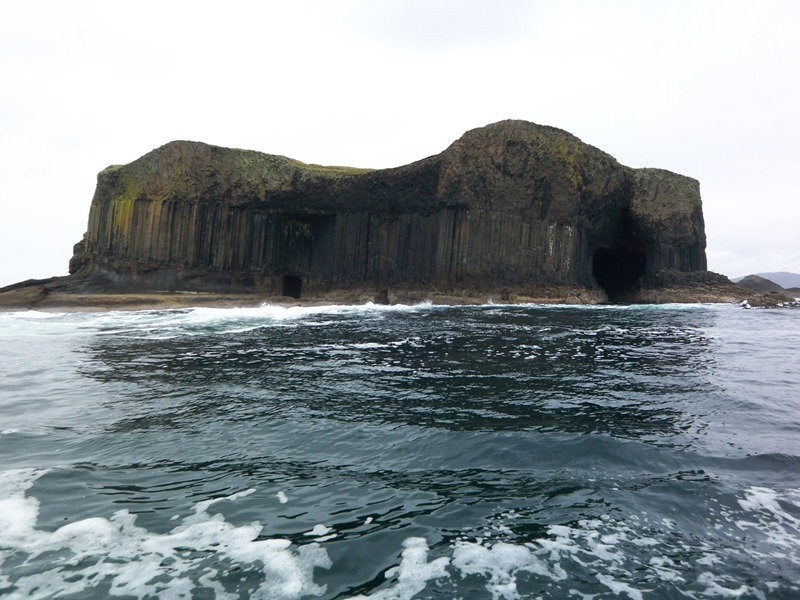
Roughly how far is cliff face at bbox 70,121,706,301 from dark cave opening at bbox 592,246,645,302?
4220 millimetres

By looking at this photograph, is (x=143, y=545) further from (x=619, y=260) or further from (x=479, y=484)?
(x=619, y=260)

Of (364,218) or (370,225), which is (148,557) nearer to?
(370,225)

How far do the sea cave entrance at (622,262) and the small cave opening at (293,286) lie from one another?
25.2m

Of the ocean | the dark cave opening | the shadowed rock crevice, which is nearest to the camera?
the ocean

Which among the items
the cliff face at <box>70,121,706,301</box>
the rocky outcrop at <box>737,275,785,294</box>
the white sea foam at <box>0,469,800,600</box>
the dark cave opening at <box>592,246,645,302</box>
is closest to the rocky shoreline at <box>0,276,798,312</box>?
the cliff face at <box>70,121,706,301</box>

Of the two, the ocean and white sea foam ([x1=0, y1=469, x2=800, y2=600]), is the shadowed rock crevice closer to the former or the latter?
the ocean

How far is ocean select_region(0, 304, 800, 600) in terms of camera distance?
3.75 metres

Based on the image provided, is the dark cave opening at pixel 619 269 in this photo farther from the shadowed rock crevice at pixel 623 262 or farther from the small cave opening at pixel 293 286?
the small cave opening at pixel 293 286

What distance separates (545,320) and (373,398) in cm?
1649

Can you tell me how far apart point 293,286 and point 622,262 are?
29.4 m

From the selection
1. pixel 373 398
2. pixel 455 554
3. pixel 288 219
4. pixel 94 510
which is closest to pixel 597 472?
pixel 455 554

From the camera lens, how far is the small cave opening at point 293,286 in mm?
40656

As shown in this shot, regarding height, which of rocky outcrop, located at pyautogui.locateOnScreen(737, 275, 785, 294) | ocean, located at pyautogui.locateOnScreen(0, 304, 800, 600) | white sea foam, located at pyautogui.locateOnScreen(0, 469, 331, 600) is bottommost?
white sea foam, located at pyautogui.locateOnScreen(0, 469, 331, 600)

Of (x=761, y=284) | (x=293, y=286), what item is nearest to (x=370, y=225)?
(x=293, y=286)
